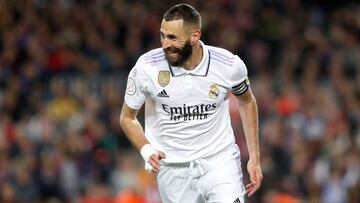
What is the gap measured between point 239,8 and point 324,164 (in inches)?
202

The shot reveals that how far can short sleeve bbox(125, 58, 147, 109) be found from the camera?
7414mm

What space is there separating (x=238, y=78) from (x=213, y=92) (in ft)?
0.73

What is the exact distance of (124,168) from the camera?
571 inches

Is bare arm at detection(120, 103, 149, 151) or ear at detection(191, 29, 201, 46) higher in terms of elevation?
ear at detection(191, 29, 201, 46)

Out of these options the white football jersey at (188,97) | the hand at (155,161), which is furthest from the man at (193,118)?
the hand at (155,161)

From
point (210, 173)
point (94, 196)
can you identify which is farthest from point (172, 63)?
point (94, 196)

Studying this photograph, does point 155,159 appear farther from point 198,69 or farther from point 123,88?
point 123,88

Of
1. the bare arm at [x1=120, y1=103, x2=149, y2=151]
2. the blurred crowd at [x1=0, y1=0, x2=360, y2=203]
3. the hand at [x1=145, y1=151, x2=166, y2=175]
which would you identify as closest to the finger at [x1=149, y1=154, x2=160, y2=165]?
the hand at [x1=145, y1=151, x2=166, y2=175]

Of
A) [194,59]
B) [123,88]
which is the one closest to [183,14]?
[194,59]

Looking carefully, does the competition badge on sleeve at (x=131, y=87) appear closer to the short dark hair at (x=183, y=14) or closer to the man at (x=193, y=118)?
the man at (x=193, y=118)

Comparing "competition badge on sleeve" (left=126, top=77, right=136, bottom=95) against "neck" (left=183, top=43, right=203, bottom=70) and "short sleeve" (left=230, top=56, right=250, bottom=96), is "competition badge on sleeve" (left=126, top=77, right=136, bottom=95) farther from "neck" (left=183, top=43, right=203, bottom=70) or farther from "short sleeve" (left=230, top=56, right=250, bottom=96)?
"short sleeve" (left=230, top=56, right=250, bottom=96)

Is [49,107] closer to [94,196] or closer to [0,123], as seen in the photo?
[0,123]

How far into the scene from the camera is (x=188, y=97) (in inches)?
292

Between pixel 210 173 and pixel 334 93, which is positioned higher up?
pixel 210 173
